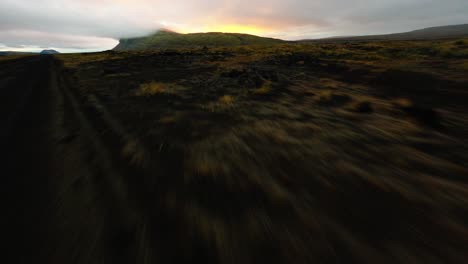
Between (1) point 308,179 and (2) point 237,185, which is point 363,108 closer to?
(1) point 308,179

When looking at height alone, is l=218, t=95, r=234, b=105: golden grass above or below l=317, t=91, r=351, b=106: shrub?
above

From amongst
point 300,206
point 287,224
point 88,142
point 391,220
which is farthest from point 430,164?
point 88,142

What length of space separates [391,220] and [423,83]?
29.8 ft

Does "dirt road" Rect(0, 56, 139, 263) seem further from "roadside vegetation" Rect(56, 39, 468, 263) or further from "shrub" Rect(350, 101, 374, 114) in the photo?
"shrub" Rect(350, 101, 374, 114)

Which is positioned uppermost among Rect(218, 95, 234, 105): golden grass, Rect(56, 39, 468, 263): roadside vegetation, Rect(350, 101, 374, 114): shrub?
Rect(218, 95, 234, 105): golden grass

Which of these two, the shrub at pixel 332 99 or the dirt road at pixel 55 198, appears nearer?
the dirt road at pixel 55 198

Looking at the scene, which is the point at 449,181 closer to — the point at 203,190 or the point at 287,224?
the point at 287,224

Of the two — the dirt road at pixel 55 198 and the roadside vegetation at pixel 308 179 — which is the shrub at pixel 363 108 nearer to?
the roadside vegetation at pixel 308 179

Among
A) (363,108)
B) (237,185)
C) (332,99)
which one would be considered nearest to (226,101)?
(332,99)

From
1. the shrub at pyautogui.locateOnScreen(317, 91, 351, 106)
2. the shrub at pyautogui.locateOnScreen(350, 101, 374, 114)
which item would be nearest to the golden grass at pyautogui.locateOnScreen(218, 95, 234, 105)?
the shrub at pyautogui.locateOnScreen(317, 91, 351, 106)

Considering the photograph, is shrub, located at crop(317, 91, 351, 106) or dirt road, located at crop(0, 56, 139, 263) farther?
shrub, located at crop(317, 91, 351, 106)

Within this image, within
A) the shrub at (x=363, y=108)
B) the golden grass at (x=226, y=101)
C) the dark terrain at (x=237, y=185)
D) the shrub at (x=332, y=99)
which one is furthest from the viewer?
the golden grass at (x=226, y=101)

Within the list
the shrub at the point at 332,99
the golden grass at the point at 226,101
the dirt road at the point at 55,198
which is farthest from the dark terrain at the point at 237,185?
the golden grass at the point at 226,101

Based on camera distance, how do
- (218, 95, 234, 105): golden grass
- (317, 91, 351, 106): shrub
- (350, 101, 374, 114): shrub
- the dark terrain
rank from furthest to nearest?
(218, 95, 234, 105): golden grass
(317, 91, 351, 106): shrub
(350, 101, 374, 114): shrub
the dark terrain
